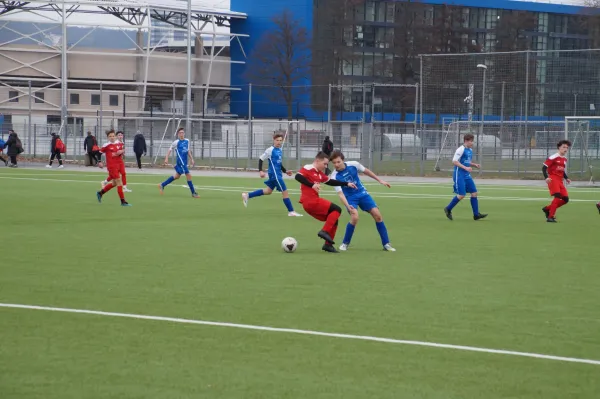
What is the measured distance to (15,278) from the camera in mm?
11602

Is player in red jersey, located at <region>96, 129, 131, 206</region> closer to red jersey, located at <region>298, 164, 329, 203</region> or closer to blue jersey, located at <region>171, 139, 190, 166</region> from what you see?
blue jersey, located at <region>171, 139, 190, 166</region>

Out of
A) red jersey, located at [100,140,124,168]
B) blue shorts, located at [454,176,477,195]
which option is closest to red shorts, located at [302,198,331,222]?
blue shorts, located at [454,176,477,195]

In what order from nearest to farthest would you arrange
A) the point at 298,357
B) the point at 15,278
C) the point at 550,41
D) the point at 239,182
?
the point at 298,357 → the point at 15,278 → the point at 239,182 → the point at 550,41

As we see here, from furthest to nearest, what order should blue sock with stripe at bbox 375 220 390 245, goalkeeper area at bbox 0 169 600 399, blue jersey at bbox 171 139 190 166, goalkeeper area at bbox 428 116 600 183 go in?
goalkeeper area at bbox 428 116 600 183
blue jersey at bbox 171 139 190 166
blue sock with stripe at bbox 375 220 390 245
goalkeeper area at bbox 0 169 600 399

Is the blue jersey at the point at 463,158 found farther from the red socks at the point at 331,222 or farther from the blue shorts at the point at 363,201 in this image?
the red socks at the point at 331,222

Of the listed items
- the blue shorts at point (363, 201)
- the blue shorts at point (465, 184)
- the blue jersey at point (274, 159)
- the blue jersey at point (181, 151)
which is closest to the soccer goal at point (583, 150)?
the blue jersey at point (181, 151)

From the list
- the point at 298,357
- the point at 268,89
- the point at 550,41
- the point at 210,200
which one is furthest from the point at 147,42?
the point at 298,357

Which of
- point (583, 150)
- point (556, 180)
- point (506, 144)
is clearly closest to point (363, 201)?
point (556, 180)

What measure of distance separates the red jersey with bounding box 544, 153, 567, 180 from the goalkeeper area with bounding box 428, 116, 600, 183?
19220 mm

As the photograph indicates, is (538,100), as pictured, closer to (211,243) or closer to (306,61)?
(211,243)

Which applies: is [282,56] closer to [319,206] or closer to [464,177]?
[464,177]

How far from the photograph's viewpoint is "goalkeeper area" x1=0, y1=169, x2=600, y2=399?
7.04 m

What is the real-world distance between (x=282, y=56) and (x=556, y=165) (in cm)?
5819

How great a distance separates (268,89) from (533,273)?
2511 inches
